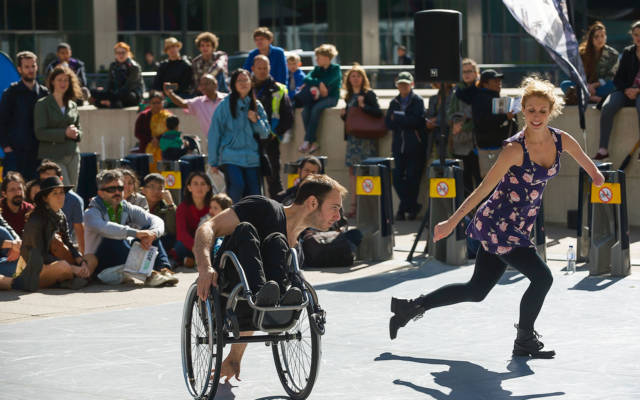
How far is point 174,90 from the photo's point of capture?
1792 cm

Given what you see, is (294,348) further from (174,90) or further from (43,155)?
(174,90)

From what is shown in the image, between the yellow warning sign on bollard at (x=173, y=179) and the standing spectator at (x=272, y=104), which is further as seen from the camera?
the standing spectator at (x=272, y=104)

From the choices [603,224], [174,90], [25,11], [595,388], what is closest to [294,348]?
[595,388]

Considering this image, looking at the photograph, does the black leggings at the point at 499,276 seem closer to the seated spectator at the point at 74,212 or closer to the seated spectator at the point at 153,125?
the seated spectator at the point at 74,212

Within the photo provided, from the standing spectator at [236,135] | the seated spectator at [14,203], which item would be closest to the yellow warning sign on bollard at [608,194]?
the standing spectator at [236,135]

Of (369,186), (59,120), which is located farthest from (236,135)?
(59,120)

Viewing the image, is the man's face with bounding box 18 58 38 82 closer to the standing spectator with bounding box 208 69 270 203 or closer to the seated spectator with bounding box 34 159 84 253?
the standing spectator with bounding box 208 69 270 203

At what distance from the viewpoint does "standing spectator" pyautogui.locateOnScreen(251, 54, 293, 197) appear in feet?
48.8

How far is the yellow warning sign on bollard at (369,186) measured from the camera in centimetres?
1284

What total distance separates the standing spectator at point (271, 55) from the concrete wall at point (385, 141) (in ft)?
2.98

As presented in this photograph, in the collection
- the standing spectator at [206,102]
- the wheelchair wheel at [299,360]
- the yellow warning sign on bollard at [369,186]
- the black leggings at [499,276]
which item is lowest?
the wheelchair wheel at [299,360]

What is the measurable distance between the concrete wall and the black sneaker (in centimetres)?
935

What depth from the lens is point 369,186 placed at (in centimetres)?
1291

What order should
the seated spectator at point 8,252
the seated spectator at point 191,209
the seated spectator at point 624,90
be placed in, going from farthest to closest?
the seated spectator at point 624,90 → the seated spectator at point 191,209 → the seated spectator at point 8,252
